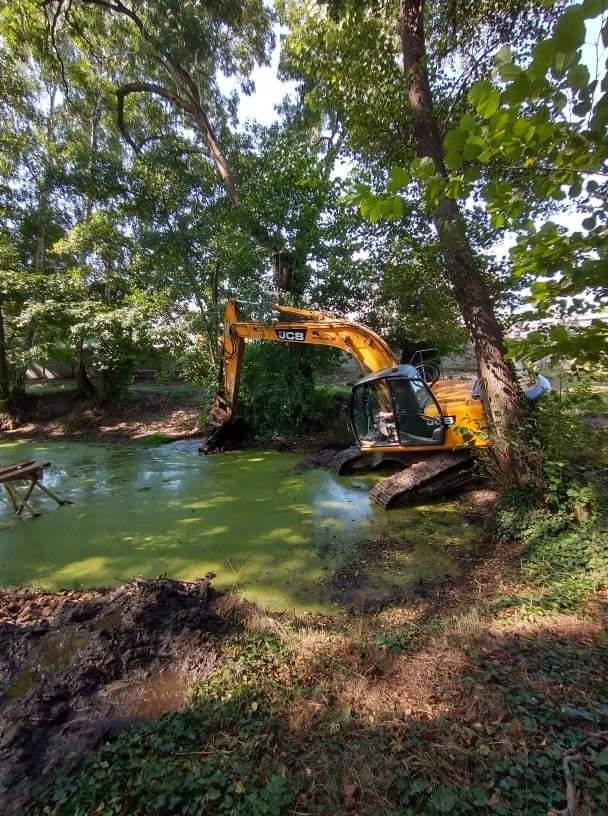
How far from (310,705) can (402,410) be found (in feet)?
12.1

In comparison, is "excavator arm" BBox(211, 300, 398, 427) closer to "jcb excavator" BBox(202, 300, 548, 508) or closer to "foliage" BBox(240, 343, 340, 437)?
"jcb excavator" BBox(202, 300, 548, 508)

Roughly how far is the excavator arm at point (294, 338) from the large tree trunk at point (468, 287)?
176 cm

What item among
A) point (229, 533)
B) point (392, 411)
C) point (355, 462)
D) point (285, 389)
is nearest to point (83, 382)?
point (285, 389)

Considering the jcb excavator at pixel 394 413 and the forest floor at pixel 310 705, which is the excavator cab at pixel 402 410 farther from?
the forest floor at pixel 310 705

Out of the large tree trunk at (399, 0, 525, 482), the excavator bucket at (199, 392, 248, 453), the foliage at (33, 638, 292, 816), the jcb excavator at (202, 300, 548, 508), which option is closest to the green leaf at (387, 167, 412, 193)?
the foliage at (33, 638, 292, 816)

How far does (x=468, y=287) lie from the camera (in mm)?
4043

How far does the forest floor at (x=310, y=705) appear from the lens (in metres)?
1.35

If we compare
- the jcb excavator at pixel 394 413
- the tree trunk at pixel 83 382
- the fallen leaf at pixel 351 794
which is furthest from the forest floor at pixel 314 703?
the tree trunk at pixel 83 382

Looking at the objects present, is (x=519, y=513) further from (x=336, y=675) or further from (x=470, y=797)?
(x=470, y=797)

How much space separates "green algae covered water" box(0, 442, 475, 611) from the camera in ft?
10.6

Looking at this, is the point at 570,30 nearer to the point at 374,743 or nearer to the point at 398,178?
the point at 398,178

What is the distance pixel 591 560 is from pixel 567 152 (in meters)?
2.70

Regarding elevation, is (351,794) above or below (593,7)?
below

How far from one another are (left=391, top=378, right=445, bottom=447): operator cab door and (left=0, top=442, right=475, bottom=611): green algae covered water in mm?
919
